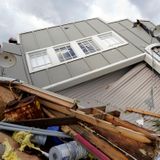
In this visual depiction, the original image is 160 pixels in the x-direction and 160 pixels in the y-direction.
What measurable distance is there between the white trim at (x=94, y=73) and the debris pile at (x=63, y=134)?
4.69 metres

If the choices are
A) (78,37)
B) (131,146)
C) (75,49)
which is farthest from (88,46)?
(131,146)

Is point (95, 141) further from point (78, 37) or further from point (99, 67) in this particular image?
point (78, 37)

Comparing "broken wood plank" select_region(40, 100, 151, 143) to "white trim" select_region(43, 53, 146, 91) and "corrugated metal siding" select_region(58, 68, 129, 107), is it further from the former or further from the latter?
"corrugated metal siding" select_region(58, 68, 129, 107)

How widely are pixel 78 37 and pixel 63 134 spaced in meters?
10.6

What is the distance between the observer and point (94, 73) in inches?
452

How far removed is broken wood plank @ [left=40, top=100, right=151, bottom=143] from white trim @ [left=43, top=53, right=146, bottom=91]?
16.7 ft

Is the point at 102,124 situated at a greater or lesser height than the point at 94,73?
lesser

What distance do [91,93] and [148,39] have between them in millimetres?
4456

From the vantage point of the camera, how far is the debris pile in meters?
4.00

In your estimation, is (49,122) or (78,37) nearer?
(49,122)

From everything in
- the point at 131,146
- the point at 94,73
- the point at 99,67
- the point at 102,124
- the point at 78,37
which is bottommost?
the point at 131,146

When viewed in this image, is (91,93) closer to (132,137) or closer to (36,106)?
(36,106)

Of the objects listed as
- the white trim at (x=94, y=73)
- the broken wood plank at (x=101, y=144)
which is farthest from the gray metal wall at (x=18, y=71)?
the broken wood plank at (x=101, y=144)

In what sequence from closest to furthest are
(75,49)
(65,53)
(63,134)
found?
(63,134)
(65,53)
(75,49)
